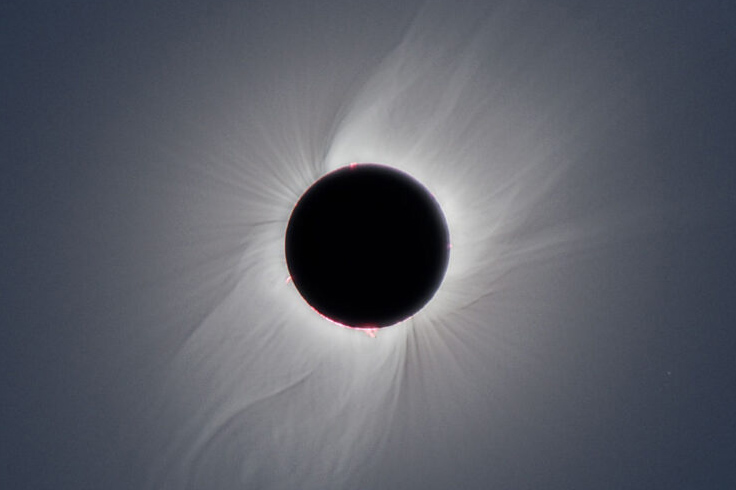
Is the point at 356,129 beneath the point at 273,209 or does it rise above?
above

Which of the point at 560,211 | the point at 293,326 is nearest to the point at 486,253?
the point at 560,211

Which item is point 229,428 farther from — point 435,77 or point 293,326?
point 435,77

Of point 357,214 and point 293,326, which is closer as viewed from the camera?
point 357,214

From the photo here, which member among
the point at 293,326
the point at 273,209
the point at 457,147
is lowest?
the point at 293,326

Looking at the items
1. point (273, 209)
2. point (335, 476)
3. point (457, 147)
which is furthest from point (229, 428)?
point (457, 147)

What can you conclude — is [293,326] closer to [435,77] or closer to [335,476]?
[335,476]

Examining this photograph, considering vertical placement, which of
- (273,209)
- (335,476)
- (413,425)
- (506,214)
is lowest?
(335,476)
